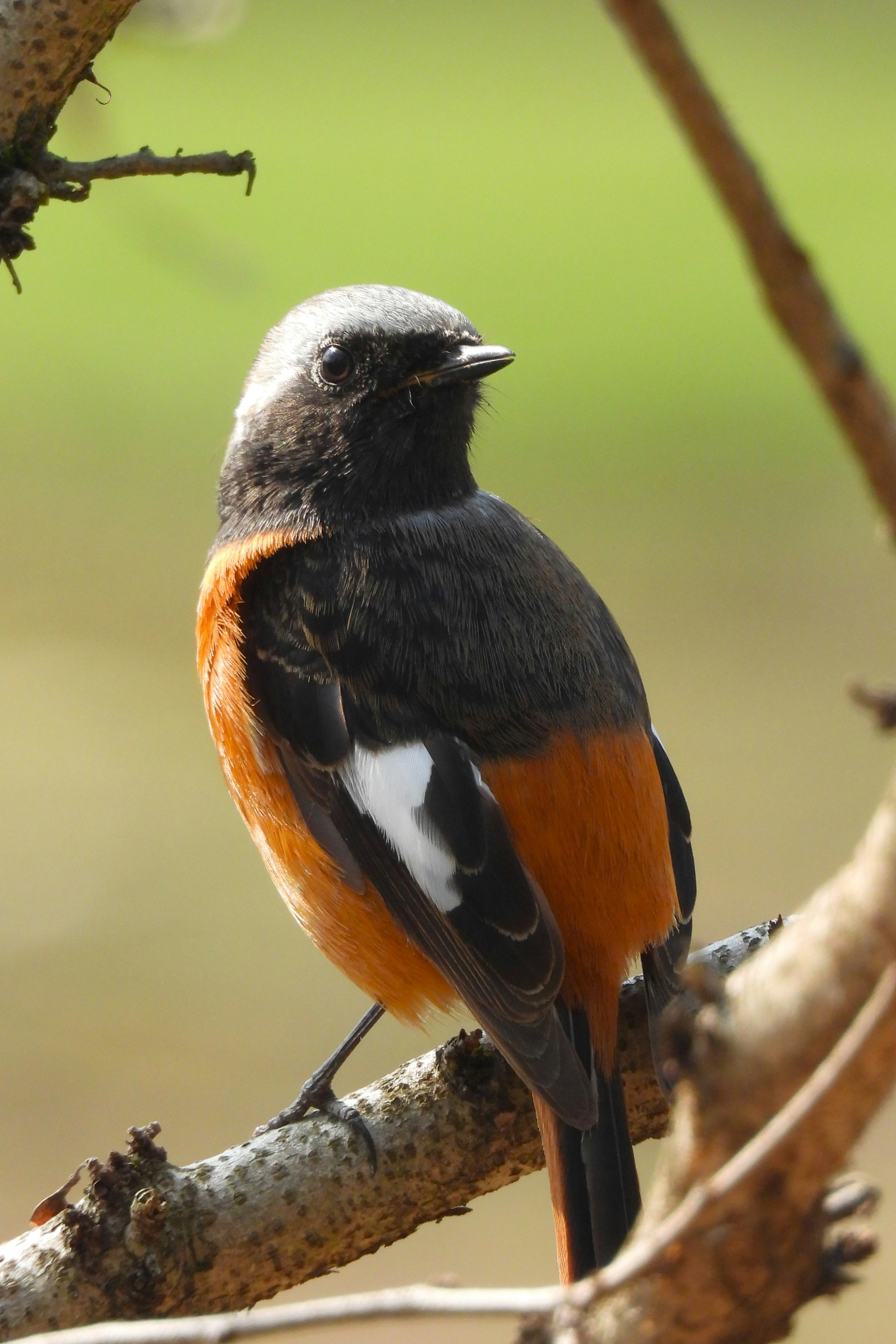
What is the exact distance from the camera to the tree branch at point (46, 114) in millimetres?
2547

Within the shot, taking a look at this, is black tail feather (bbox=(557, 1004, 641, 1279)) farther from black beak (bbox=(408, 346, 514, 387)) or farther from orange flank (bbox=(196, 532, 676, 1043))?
black beak (bbox=(408, 346, 514, 387))

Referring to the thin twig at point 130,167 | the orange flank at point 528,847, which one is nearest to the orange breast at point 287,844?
the orange flank at point 528,847

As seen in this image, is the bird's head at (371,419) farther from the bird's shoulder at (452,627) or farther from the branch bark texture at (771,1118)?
the branch bark texture at (771,1118)

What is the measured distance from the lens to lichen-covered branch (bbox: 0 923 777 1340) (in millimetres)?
2422

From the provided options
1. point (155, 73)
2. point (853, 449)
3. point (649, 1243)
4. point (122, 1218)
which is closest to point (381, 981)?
point (122, 1218)

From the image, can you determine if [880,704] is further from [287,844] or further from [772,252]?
[287,844]

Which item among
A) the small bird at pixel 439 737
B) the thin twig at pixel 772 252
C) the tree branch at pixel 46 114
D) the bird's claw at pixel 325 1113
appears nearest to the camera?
the thin twig at pixel 772 252

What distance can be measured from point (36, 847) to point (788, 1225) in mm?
8064

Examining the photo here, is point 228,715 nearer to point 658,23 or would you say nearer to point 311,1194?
point 311,1194

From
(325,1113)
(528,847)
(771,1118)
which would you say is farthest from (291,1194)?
(771,1118)

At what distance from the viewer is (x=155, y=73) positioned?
1758 cm

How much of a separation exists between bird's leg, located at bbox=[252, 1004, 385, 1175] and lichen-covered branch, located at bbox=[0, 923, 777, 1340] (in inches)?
0.7

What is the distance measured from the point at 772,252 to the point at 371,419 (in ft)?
8.82

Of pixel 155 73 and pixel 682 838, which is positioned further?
pixel 155 73
